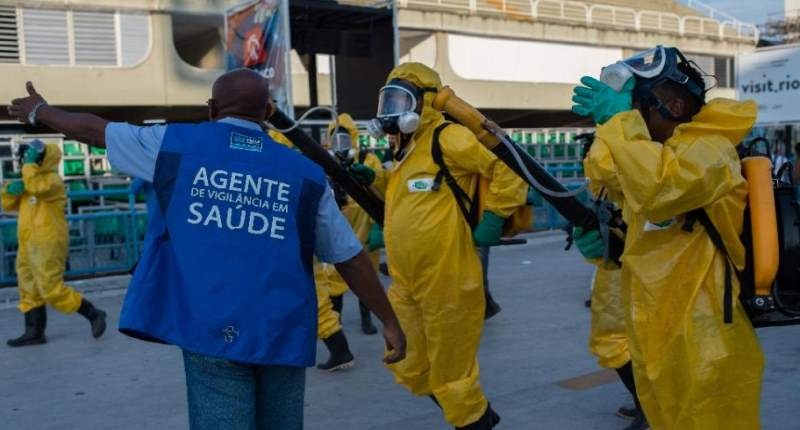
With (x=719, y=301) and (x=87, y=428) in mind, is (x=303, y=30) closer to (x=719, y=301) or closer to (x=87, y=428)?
(x=87, y=428)

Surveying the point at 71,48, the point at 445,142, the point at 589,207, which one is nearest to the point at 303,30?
the point at 445,142

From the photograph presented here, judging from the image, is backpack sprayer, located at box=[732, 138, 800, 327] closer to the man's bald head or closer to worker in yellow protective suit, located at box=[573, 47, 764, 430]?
worker in yellow protective suit, located at box=[573, 47, 764, 430]

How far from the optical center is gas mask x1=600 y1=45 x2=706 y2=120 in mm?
2660

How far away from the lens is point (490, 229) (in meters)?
3.87

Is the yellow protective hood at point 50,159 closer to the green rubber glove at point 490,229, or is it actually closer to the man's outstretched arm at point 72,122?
the green rubber glove at point 490,229

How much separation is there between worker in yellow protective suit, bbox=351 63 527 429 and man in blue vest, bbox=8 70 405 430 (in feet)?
4.29

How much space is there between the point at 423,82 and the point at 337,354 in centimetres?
239

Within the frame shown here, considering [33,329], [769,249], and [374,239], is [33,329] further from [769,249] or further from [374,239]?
[769,249]

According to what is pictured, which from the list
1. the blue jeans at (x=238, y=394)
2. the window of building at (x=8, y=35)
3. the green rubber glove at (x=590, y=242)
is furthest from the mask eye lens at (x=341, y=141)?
the window of building at (x=8, y=35)

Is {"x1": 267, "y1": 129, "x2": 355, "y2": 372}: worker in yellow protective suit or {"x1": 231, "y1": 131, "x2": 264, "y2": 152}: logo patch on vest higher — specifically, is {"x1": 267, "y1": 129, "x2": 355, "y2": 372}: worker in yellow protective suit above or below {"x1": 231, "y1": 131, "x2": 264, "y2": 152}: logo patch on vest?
below

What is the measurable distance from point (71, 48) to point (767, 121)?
19.1 m

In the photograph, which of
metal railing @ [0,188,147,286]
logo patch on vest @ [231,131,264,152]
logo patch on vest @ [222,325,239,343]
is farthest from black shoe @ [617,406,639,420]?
metal railing @ [0,188,147,286]

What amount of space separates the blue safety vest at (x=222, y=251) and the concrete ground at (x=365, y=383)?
2263 mm

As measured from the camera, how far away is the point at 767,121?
12109 millimetres
